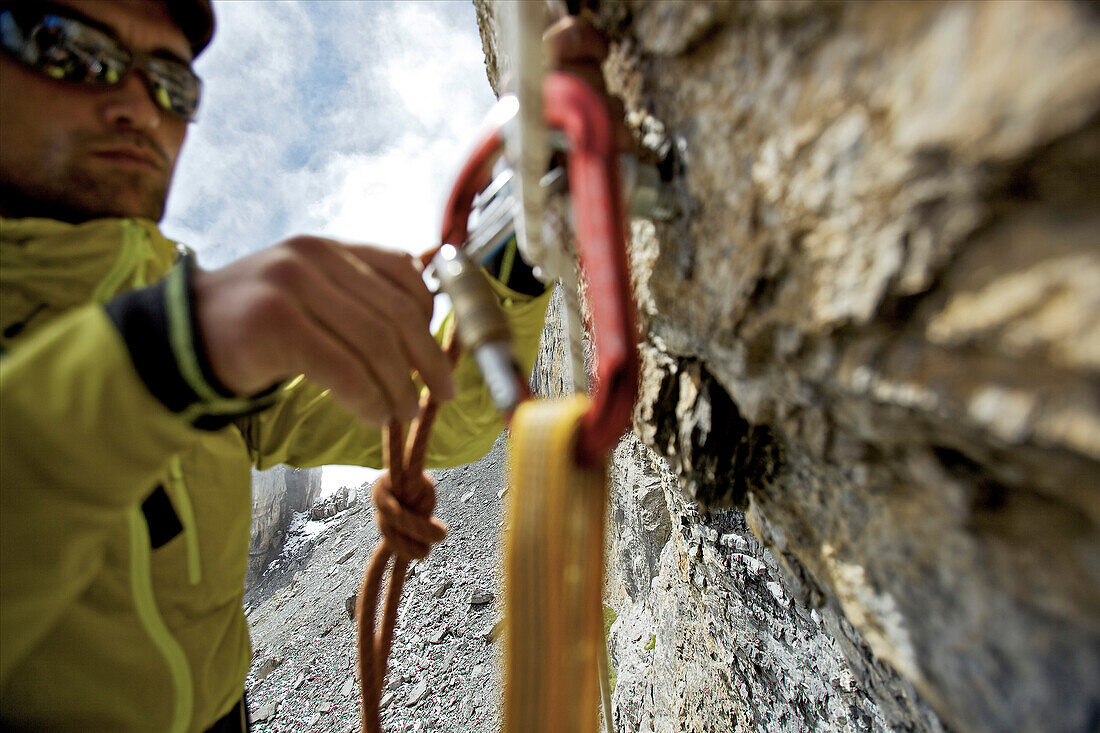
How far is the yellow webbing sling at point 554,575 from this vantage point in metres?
0.32

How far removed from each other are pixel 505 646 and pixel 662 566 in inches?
58.4

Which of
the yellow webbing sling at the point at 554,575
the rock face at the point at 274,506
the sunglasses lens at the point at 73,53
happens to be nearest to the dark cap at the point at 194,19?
the sunglasses lens at the point at 73,53

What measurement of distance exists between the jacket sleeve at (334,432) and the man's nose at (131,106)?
0.59 metres

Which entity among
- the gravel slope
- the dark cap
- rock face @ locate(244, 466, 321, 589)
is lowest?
the gravel slope

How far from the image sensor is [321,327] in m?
0.39

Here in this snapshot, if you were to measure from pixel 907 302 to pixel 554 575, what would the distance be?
304 millimetres

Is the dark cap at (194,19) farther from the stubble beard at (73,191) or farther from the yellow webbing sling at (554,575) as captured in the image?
the yellow webbing sling at (554,575)

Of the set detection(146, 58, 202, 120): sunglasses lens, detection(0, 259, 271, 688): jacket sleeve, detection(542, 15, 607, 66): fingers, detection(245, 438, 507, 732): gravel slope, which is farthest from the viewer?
detection(245, 438, 507, 732): gravel slope

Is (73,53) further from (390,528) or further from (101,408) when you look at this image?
(390,528)

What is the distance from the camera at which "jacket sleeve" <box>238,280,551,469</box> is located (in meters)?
1.04

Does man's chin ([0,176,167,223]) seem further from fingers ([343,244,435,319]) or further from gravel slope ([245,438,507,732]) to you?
gravel slope ([245,438,507,732])

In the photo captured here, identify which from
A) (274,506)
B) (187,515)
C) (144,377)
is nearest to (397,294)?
(144,377)

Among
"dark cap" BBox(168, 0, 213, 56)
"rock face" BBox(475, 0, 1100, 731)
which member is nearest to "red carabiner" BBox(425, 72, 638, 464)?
"rock face" BBox(475, 0, 1100, 731)

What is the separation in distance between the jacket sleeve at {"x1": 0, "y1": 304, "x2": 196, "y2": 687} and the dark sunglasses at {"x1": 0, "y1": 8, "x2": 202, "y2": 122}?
2.67 feet
